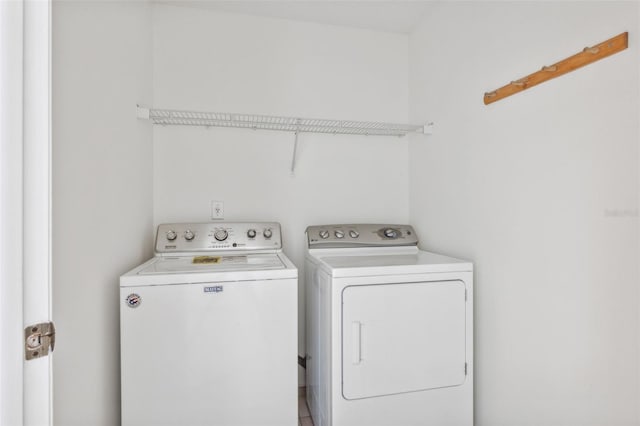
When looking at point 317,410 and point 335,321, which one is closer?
point 335,321

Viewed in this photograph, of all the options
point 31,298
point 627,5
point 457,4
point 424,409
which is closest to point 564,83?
point 627,5

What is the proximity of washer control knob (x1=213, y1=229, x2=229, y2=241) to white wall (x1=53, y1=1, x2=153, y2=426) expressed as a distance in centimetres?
42

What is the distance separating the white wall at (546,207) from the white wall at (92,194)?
5.74 ft

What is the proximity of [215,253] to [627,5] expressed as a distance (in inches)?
79.6

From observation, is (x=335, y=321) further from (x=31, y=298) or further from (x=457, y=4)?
(x=457, y=4)

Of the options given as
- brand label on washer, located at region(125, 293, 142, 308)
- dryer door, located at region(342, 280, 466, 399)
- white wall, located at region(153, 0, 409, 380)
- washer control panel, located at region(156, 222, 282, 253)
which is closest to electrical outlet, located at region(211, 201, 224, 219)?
white wall, located at region(153, 0, 409, 380)

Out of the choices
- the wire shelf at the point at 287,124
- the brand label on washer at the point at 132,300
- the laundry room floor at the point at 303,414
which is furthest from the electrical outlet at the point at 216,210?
the laundry room floor at the point at 303,414

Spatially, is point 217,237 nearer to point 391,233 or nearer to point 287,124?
point 287,124

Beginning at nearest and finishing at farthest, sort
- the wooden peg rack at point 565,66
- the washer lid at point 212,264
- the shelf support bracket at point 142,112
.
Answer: the wooden peg rack at point 565,66 < the washer lid at point 212,264 < the shelf support bracket at point 142,112

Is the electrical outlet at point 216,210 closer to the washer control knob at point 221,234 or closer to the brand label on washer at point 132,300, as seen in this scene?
the washer control knob at point 221,234

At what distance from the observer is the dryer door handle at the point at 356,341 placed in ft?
4.76

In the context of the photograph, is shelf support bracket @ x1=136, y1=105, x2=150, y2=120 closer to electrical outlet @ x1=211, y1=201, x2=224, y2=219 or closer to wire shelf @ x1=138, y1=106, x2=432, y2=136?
wire shelf @ x1=138, y1=106, x2=432, y2=136

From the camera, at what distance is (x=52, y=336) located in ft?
2.27

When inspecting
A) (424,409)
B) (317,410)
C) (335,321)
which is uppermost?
(335,321)
